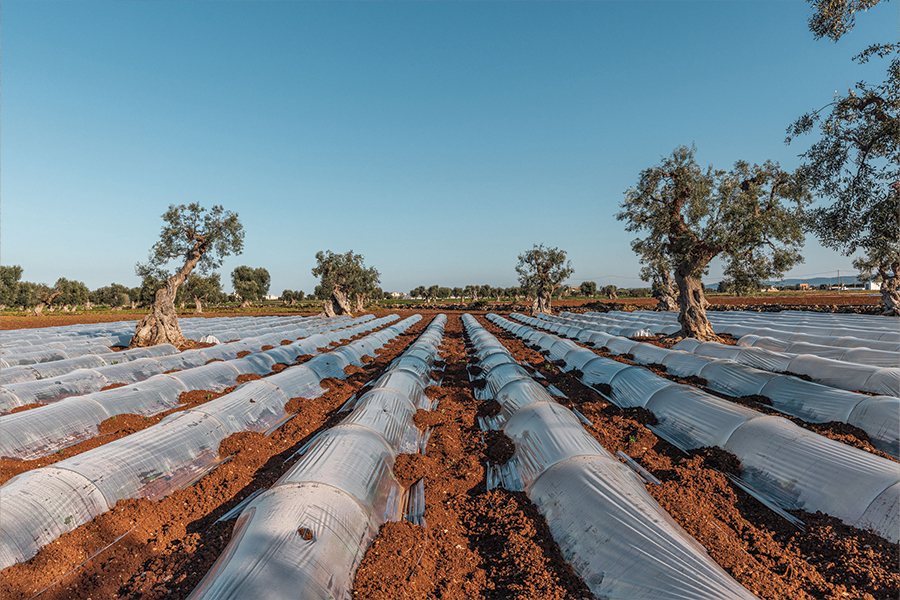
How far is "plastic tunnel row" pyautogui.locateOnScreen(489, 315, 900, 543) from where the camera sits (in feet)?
15.1

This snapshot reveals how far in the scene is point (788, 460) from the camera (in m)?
5.67

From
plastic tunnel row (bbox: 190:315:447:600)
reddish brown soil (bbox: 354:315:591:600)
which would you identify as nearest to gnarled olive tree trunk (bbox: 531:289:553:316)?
reddish brown soil (bbox: 354:315:591:600)

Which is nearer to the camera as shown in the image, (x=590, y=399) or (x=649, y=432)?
(x=649, y=432)

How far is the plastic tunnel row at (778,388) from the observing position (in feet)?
22.7

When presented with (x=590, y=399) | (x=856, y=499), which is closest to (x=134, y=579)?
(x=856, y=499)

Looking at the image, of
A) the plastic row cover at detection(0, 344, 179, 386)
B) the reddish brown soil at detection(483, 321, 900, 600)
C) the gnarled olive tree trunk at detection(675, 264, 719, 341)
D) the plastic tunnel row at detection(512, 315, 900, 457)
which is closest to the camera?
the reddish brown soil at detection(483, 321, 900, 600)

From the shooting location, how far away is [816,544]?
452cm

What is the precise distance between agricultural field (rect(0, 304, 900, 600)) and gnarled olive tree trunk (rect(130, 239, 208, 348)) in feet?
33.3

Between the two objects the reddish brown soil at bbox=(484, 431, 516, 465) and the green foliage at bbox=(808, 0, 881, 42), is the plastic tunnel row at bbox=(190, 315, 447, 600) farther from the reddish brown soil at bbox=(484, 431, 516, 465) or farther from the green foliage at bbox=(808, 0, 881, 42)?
the green foliage at bbox=(808, 0, 881, 42)

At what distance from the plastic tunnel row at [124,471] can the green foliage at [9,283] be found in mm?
99710

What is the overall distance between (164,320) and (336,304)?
28.3m

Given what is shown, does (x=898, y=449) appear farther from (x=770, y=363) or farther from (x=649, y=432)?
(x=770, y=363)

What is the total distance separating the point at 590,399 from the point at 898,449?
5.72m

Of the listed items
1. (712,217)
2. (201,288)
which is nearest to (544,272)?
(712,217)
